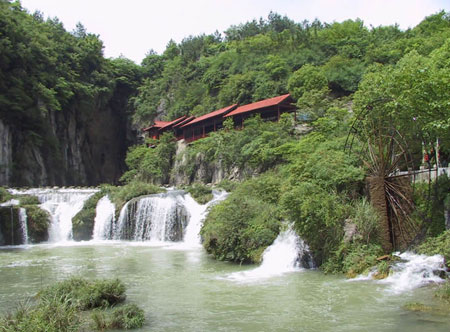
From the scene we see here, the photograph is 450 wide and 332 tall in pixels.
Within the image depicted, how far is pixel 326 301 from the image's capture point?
10336 mm

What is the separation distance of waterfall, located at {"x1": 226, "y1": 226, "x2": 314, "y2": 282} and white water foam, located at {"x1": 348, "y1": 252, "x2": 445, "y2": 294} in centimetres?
234

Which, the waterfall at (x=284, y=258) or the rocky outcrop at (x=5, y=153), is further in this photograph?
the rocky outcrop at (x=5, y=153)

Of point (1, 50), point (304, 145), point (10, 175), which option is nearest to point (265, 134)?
point (304, 145)

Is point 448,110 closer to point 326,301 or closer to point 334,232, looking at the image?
point 334,232

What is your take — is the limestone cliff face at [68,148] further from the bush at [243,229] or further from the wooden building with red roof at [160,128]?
the bush at [243,229]

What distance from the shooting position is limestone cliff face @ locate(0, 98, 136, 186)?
133ft

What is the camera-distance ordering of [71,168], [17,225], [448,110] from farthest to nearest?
[71,168] → [17,225] → [448,110]

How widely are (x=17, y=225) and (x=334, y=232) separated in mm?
18974

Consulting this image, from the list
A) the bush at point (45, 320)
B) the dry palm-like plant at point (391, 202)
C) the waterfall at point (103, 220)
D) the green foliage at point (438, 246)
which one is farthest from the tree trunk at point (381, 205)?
the waterfall at point (103, 220)

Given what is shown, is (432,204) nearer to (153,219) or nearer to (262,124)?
(153,219)

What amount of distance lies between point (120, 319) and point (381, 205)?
27.9 feet

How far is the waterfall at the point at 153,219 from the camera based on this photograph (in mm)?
24969

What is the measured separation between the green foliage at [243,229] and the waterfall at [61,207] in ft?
41.6

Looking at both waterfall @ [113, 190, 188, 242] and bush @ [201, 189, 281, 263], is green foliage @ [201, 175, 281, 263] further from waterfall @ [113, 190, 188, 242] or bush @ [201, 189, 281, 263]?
waterfall @ [113, 190, 188, 242]
